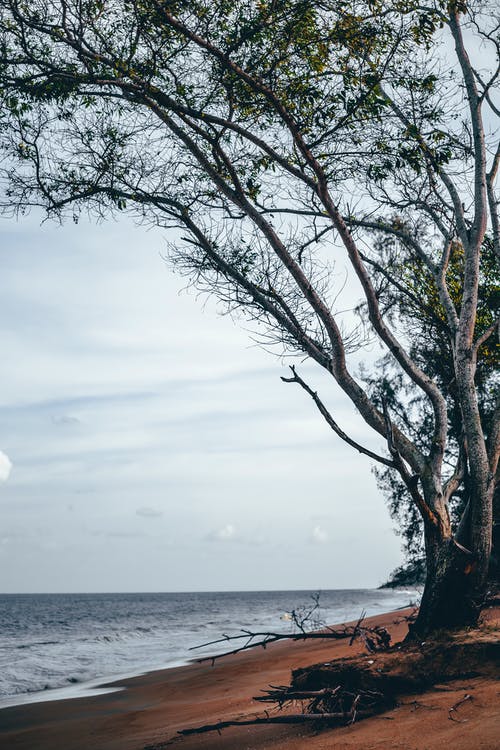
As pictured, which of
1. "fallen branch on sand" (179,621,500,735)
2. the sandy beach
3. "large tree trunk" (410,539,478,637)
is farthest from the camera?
"large tree trunk" (410,539,478,637)

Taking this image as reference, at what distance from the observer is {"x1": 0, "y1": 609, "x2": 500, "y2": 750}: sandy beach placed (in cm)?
555

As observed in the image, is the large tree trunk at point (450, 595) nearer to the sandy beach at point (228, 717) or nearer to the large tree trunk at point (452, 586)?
the large tree trunk at point (452, 586)

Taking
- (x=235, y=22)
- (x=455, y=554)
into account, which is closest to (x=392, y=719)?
(x=455, y=554)

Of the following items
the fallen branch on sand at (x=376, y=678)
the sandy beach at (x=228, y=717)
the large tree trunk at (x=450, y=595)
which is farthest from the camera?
the large tree trunk at (x=450, y=595)

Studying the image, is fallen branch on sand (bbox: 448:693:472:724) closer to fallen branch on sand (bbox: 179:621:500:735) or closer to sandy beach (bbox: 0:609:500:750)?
sandy beach (bbox: 0:609:500:750)

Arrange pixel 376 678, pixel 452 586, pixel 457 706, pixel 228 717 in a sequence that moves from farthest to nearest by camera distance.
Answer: pixel 228 717, pixel 452 586, pixel 376 678, pixel 457 706

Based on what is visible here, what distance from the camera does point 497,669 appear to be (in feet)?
21.2

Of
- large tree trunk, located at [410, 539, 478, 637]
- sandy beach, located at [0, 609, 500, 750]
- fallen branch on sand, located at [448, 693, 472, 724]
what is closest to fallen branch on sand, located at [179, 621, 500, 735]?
sandy beach, located at [0, 609, 500, 750]

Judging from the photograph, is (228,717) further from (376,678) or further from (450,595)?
(450,595)

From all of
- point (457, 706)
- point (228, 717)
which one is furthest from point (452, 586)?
point (228, 717)

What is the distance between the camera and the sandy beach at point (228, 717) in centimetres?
555

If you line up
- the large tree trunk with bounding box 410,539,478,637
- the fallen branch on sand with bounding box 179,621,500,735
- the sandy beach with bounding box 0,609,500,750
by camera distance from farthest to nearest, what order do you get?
the large tree trunk with bounding box 410,539,478,637 → the fallen branch on sand with bounding box 179,621,500,735 → the sandy beach with bounding box 0,609,500,750

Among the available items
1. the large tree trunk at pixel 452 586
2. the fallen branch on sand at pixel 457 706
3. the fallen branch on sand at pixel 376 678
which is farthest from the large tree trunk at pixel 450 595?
the fallen branch on sand at pixel 457 706

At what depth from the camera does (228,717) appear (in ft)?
27.0
